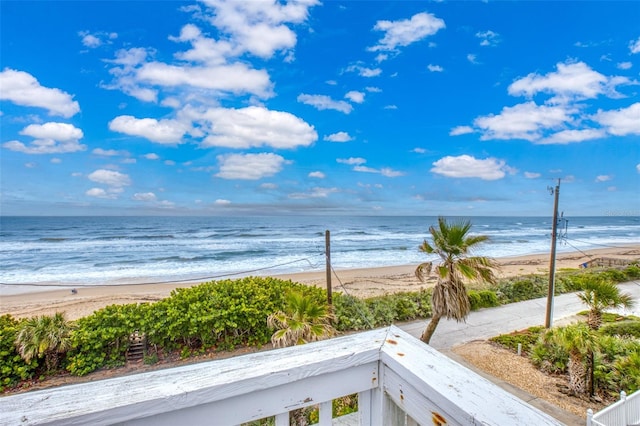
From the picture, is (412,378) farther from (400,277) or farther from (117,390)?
(400,277)

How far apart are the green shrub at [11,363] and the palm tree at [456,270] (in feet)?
28.6

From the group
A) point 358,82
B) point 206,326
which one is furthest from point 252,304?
point 358,82

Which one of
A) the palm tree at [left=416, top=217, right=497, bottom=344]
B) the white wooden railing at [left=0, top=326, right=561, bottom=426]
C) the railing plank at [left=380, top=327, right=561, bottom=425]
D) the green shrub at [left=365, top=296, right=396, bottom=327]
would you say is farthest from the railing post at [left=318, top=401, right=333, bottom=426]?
the green shrub at [left=365, top=296, right=396, bottom=327]

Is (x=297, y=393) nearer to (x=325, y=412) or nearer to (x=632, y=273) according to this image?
(x=325, y=412)

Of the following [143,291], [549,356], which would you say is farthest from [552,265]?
[143,291]

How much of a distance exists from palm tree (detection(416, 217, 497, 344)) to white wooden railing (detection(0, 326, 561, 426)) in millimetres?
6425

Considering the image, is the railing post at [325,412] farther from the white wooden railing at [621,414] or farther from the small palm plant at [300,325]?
the white wooden railing at [621,414]

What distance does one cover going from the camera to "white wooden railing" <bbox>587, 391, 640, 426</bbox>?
4430 mm

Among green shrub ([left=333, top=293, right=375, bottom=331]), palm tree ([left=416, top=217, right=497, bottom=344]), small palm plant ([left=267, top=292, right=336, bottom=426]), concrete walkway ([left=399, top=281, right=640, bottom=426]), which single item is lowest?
concrete walkway ([left=399, top=281, right=640, bottom=426])

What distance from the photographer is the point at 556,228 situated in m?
10.3

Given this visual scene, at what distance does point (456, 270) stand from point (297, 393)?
6800mm

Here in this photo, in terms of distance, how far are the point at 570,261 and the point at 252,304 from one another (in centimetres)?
2800

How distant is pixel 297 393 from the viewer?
0.96m

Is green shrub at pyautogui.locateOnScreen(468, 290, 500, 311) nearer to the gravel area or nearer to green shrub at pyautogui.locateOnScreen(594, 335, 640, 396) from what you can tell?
the gravel area
